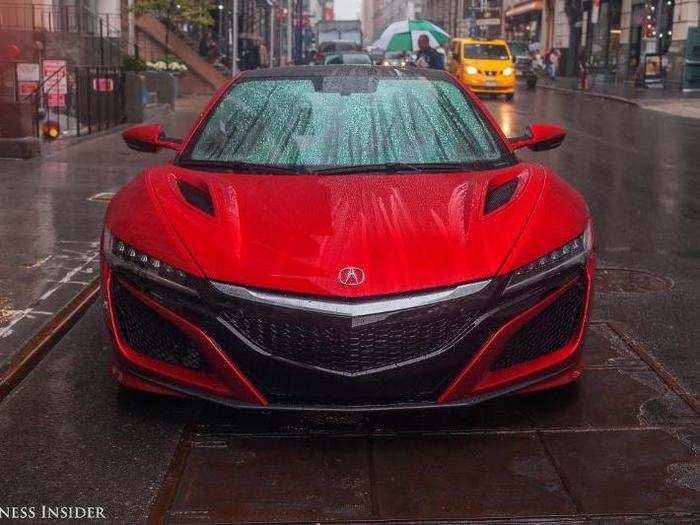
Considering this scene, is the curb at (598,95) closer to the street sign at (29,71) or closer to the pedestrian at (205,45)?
the pedestrian at (205,45)

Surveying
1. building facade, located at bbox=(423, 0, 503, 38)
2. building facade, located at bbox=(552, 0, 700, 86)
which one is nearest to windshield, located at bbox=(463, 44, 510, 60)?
building facade, located at bbox=(552, 0, 700, 86)

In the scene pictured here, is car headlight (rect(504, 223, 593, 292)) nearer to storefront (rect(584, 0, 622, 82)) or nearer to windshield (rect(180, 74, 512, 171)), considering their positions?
windshield (rect(180, 74, 512, 171))

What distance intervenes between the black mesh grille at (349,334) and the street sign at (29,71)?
14829mm

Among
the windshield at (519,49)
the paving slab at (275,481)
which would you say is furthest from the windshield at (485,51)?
the paving slab at (275,481)

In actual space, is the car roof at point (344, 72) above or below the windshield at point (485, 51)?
above

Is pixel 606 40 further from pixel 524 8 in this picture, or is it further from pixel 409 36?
pixel 524 8

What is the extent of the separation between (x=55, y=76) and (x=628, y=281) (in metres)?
13.5

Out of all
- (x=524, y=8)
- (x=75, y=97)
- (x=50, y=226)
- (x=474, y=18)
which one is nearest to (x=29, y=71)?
(x=75, y=97)

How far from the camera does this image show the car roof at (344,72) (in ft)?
19.1

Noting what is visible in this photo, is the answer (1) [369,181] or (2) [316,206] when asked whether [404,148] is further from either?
(2) [316,206]

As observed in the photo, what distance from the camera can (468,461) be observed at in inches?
157

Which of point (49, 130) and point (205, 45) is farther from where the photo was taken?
point (205, 45)

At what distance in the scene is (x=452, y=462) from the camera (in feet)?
13.1

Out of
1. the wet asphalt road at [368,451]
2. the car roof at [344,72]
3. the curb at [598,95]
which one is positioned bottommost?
the curb at [598,95]
